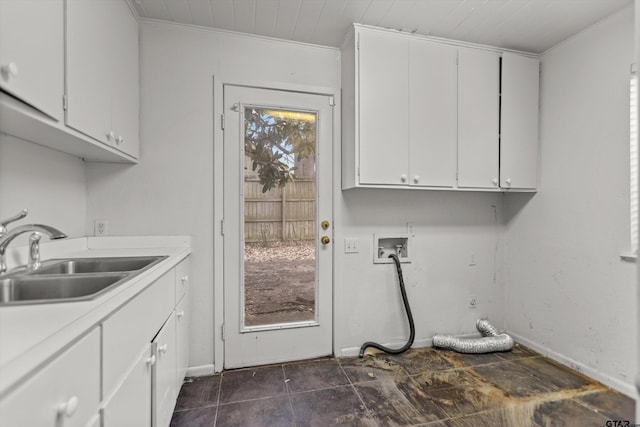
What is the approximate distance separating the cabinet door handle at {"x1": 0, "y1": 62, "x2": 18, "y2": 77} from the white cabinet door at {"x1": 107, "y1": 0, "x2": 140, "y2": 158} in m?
0.75

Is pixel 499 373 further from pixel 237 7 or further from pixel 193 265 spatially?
pixel 237 7

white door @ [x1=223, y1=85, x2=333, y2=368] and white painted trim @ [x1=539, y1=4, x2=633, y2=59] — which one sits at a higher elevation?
white painted trim @ [x1=539, y1=4, x2=633, y2=59]

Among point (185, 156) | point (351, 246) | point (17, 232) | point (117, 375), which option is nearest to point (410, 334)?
point (351, 246)

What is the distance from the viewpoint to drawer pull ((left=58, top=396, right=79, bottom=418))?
65 cm

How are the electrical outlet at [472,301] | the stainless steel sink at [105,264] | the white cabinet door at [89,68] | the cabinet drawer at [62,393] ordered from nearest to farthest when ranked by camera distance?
the cabinet drawer at [62,393] → the white cabinet door at [89,68] → the stainless steel sink at [105,264] → the electrical outlet at [472,301]

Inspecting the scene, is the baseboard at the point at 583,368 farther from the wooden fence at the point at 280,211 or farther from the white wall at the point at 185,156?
the white wall at the point at 185,156

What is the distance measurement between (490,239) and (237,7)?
2753mm

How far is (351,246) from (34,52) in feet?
6.73

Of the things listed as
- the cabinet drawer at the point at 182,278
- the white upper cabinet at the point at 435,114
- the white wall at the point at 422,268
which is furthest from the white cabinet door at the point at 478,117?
the cabinet drawer at the point at 182,278

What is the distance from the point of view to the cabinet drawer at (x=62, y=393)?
528 millimetres

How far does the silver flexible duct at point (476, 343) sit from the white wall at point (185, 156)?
5.94ft

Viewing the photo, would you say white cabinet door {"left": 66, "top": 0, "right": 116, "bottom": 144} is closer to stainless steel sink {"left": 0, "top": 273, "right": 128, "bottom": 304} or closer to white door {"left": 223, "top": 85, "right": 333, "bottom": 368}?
stainless steel sink {"left": 0, "top": 273, "right": 128, "bottom": 304}

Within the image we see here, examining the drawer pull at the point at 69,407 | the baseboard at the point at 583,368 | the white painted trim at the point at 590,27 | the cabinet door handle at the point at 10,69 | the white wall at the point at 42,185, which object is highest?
the white painted trim at the point at 590,27

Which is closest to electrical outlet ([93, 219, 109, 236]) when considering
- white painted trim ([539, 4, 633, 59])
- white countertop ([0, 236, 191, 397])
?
white countertop ([0, 236, 191, 397])
